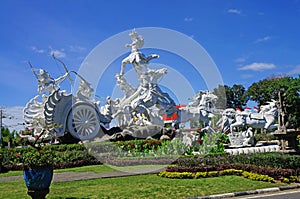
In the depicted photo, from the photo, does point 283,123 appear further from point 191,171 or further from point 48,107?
point 48,107

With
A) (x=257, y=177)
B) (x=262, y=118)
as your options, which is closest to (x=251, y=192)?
(x=257, y=177)

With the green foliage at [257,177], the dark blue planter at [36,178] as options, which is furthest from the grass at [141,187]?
the dark blue planter at [36,178]

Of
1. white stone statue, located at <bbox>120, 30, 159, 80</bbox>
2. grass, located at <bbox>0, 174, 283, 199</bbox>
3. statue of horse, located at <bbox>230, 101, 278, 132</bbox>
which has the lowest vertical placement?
grass, located at <bbox>0, 174, 283, 199</bbox>

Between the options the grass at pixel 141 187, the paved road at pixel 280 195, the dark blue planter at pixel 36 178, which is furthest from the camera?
the grass at pixel 141 187

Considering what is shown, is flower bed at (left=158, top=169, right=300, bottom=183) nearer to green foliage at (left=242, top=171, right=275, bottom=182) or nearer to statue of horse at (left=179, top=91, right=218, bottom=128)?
green foliage at (left=242, top=171, right=275, bottom=182)

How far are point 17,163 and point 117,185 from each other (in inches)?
348

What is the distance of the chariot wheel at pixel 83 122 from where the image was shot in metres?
25.9

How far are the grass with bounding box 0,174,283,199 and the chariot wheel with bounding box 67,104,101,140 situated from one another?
50.2 feet

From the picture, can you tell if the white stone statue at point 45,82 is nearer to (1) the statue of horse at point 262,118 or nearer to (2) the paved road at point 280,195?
(1) the statue of horse at point 262,118

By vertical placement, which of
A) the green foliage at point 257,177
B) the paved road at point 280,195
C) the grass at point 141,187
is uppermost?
the green foliage at point 257,177

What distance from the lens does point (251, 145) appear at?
67.9ft

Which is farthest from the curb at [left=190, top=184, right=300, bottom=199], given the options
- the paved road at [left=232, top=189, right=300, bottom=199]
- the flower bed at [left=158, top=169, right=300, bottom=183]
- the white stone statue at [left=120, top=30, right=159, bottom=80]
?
the white stone statue at [left=120, top=30, right=159, bottom=80]

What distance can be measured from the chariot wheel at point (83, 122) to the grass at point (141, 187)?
15296 mm

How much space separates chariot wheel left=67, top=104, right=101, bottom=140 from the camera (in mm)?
25922
